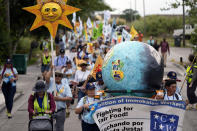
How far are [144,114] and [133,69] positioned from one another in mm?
715

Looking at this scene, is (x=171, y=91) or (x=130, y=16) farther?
(x=130, y=16)

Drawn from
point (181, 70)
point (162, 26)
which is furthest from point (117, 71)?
point (162, 26)

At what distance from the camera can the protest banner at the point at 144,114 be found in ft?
17.8

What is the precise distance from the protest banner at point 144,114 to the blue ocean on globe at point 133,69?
14.8 inches

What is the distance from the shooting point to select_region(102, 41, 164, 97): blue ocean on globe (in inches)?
225

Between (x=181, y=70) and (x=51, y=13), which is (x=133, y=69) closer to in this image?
(x=51, y=13)

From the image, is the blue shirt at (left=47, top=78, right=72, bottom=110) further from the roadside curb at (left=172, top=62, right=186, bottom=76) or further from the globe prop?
the roadside curb at (left=172, top=62, right=186, bottom=76)

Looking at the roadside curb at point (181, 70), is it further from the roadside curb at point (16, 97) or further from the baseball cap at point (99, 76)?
the baseball cap at point (99, 76)

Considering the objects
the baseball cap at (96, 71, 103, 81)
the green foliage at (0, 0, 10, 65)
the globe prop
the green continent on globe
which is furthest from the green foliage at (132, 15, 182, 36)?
the green continent on globe

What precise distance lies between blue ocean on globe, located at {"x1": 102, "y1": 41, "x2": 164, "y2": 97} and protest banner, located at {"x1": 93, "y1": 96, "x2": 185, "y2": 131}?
0.38m

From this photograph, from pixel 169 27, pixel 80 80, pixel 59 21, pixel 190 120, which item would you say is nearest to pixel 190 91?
pixel 190 120

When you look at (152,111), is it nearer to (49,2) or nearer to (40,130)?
(40,130)

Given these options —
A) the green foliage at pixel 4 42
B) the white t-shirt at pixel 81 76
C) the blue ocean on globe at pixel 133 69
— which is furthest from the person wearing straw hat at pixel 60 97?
the green foliage at pixel 4 42

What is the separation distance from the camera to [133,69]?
224 inches
